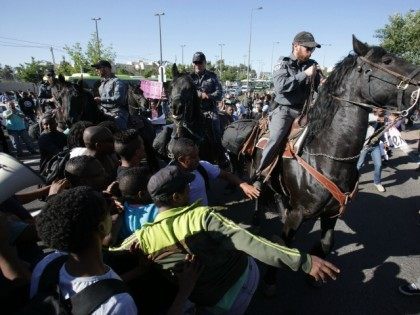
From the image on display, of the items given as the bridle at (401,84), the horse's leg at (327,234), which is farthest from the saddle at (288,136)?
the horse's leg at (327,234)

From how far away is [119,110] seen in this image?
634cm

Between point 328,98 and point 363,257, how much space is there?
232 cm

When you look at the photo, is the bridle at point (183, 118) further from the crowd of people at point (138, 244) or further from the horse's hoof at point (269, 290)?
the horse's hoof at point (269, 290)

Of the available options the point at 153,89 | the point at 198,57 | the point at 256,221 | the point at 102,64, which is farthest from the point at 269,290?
the point at 153,89

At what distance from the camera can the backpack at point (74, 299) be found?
1.20 meters

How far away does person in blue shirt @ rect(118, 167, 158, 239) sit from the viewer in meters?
2.39

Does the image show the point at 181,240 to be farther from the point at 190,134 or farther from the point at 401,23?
the point at 401,23

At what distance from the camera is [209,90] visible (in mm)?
6246

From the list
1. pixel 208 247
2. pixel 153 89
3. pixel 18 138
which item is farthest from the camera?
pixel 153 89

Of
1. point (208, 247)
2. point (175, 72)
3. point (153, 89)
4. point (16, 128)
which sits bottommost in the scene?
point (16, 128)

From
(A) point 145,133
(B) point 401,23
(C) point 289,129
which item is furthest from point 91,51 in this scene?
(C) point 289,129

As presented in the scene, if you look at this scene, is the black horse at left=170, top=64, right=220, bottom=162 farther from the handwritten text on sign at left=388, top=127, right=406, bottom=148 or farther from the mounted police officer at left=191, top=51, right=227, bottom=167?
the handwritten text on sign at left=388, top=127, right=406, bottom=148

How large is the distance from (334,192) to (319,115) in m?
0.79

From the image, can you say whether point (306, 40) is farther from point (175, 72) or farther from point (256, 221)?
point (256, 221)
